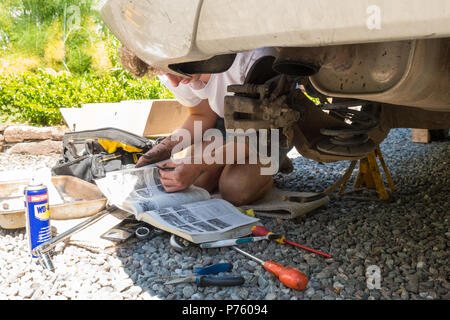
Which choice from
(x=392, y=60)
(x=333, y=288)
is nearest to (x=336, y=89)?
(x=392, y=60)

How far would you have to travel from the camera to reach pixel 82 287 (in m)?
→ 1.21

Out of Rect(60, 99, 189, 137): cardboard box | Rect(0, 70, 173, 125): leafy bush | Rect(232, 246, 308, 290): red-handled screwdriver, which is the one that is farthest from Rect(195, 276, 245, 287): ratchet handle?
Rect(0, 70, 173, 125): leafy bush

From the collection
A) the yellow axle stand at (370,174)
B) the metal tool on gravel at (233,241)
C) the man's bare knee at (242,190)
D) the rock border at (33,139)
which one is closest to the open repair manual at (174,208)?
the metal tool on gravel at (233,241)

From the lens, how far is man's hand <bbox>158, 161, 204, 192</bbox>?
1832 mm

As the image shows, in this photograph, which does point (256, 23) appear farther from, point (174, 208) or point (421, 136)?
point (421, 136)

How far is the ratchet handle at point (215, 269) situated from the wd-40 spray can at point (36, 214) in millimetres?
629

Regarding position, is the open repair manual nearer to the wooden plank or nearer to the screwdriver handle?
the screwdriver handle

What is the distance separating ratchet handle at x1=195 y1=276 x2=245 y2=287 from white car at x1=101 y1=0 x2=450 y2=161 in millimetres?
533

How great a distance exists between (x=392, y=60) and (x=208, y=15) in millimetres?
457

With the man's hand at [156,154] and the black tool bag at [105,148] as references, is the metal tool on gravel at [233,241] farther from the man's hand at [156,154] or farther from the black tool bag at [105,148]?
the black tool bag at [105,148]

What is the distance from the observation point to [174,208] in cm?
171

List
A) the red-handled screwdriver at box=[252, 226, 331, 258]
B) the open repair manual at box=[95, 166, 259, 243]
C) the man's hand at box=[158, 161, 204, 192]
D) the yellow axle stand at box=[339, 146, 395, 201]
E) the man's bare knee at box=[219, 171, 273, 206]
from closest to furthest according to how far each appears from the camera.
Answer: the red-handled screwdriver at box=[252, 226, 331, 258] → the open repair manual at box=[95, 166, 259, 243] → the man's hand at box=[158, 161, 204, 192] → the man's bare knee at box=[219, 171, 273, 206] → the yellow axle stand at box=[339, 146, 395, 201]

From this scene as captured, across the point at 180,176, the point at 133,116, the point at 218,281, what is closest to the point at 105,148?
the point at 180,176
